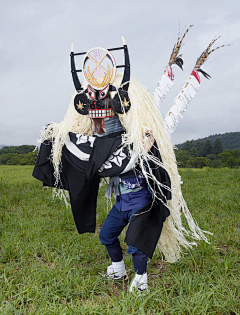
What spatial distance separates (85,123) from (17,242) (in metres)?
1.82

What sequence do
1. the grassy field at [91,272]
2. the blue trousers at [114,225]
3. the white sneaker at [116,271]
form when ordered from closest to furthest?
the grassy field at [91,272], the blue trousers at [114,225], the white sneaker at [116,271]

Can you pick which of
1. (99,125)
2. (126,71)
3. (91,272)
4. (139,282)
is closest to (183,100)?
(126,71)

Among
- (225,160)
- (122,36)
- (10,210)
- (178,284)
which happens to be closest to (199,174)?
(10,210)

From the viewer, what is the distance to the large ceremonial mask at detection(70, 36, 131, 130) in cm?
225

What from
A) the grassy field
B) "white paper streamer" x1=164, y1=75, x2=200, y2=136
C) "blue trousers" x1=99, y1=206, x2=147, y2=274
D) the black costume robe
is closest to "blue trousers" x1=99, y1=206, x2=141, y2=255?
"blue trousers" x1=99, y1=206, x2=147, y2=274

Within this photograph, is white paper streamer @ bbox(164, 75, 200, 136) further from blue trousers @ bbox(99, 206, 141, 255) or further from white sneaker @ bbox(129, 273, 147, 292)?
white sneaker @ bbox(129, 273, 147, 292)

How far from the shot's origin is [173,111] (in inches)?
112

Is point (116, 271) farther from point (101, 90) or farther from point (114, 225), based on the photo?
point (101, 90)

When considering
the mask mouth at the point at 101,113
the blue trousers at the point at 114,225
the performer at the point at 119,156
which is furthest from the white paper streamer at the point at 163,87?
the blue trousers at the point at 114,225

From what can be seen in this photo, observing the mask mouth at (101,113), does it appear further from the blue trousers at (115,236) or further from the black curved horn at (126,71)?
the blue trousers at (115,236)

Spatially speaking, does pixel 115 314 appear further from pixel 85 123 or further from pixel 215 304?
pixel 85 123

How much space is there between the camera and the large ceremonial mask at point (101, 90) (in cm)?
225

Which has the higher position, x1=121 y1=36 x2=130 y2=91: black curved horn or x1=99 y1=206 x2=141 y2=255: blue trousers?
x1=121 y1=36 x2=130 y2=91: black curved horn

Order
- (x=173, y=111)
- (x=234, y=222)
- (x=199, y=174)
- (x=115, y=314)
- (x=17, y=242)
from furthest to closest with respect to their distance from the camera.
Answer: (x=199, y=174) → (x=234, y=222) → (x=17, y=242) → (x=173, y=111) → (x=115, y=314)
